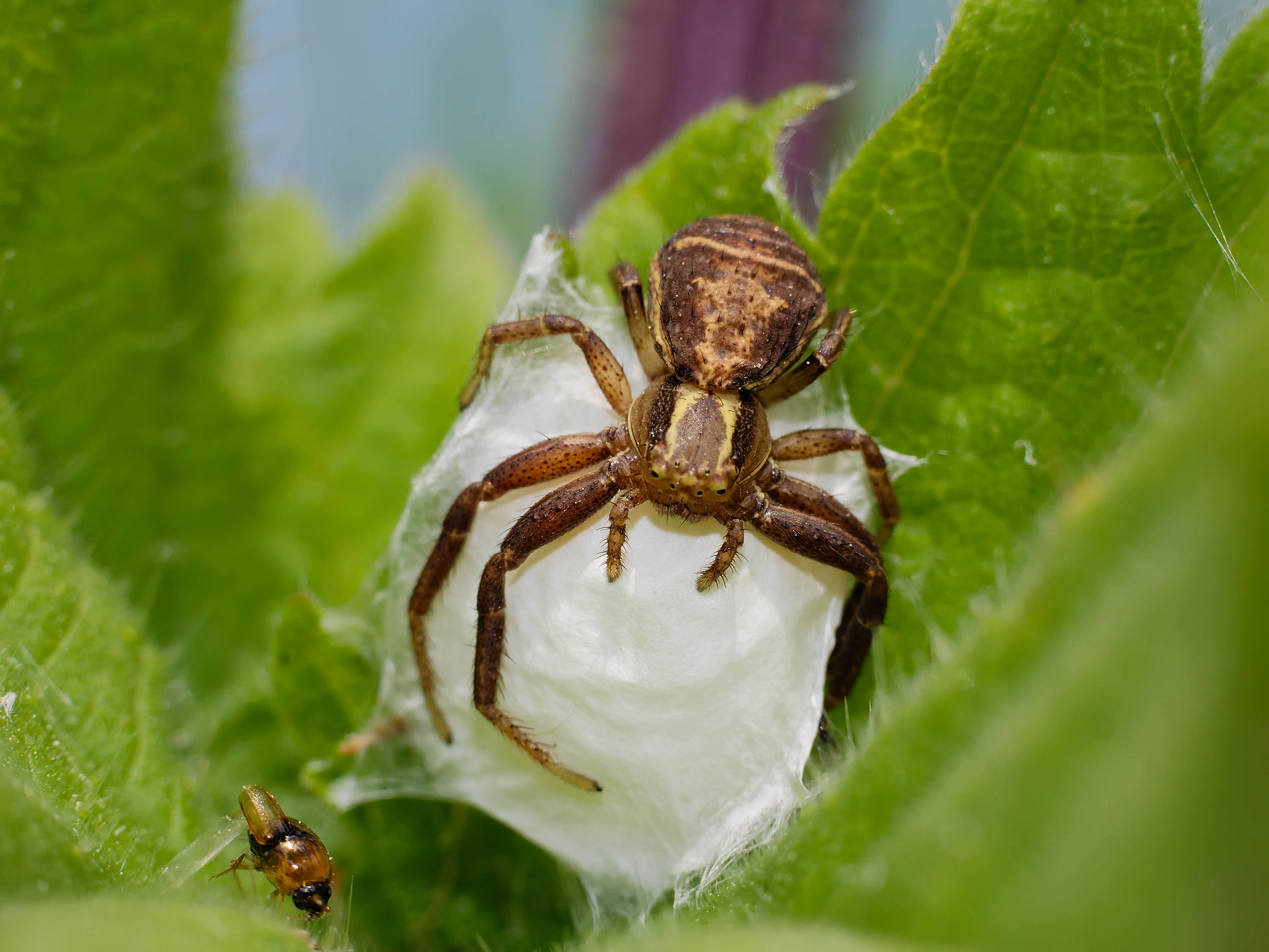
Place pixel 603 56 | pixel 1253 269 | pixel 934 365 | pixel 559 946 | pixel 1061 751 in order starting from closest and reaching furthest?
pixel 1061 751 → pixel 1253 269 → pixel 559 946 → pixel 934 365 → pixel 603 56

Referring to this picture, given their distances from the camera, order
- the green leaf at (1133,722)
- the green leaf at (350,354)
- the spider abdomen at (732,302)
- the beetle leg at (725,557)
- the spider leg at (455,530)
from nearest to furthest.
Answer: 1. the green leaf at (1133,722)
2. the beetle leg at (725,557)
3. the spider abdomen at (732,302)
4. the spider leg at (455,530)
5. the green leaf at (350,354)

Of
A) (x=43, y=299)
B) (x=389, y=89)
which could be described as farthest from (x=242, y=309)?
(x=389, y=89)

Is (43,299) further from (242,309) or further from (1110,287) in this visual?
(1110,287)

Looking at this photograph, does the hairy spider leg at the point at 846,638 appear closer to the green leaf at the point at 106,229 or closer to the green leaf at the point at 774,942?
the green leaf at the point at 774,942

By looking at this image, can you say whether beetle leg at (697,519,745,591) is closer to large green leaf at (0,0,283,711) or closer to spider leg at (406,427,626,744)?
spider leg at (406,427,626,744)

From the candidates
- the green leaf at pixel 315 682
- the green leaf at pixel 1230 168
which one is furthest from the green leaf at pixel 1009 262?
the green leaf at pixel 315 682

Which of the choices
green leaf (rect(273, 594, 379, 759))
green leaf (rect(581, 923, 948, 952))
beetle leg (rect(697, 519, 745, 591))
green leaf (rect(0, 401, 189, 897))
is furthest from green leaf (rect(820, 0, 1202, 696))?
green leaf (rect(0, 401, 189, 897))

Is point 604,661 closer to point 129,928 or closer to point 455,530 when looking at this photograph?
point 455,530
